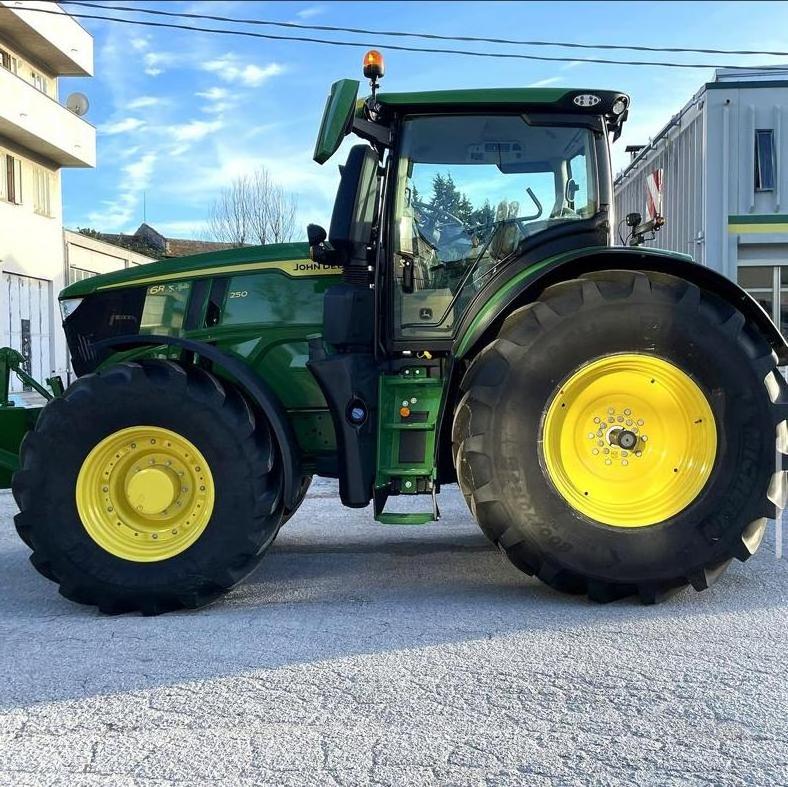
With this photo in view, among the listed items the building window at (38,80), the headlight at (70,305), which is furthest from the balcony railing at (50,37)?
the headlight at (70,305)

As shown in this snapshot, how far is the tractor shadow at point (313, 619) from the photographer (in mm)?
3340

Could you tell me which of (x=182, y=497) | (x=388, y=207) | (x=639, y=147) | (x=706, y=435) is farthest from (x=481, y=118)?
(x=639, y=147)

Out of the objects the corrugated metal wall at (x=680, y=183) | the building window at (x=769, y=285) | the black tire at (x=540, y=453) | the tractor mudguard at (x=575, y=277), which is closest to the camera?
the black tire at (x=540, y=453)

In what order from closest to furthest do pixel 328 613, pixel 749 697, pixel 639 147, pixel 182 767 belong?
pixel 182 767 < pixel 749 697 < pixel 328 613 < pixel 639 147

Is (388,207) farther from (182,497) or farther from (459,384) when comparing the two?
(182,497)

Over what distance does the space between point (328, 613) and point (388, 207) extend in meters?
2.00

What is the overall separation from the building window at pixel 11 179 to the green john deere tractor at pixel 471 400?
60.6 feet

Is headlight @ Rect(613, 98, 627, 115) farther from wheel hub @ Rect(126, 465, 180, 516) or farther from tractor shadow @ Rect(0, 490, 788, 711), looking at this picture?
wheel hub @ Rect(126, 465, 180, 516)

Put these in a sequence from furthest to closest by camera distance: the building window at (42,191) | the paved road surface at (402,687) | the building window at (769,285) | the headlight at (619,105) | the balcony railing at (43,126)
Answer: the building window at (42,191), the balcony railing at (43,126), the building window at (769,285), the headlight at (619,105), the paved road surface at (402,687)

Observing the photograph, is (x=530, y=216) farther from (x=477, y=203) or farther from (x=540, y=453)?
(x=540, y=453)

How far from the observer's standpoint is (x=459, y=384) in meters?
4.30

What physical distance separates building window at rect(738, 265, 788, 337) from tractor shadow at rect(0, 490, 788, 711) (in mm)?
12199

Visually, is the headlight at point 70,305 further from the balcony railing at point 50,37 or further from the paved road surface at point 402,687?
the balcony railing at point 50,37

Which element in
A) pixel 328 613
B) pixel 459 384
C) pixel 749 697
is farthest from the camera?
pixel 459 384
